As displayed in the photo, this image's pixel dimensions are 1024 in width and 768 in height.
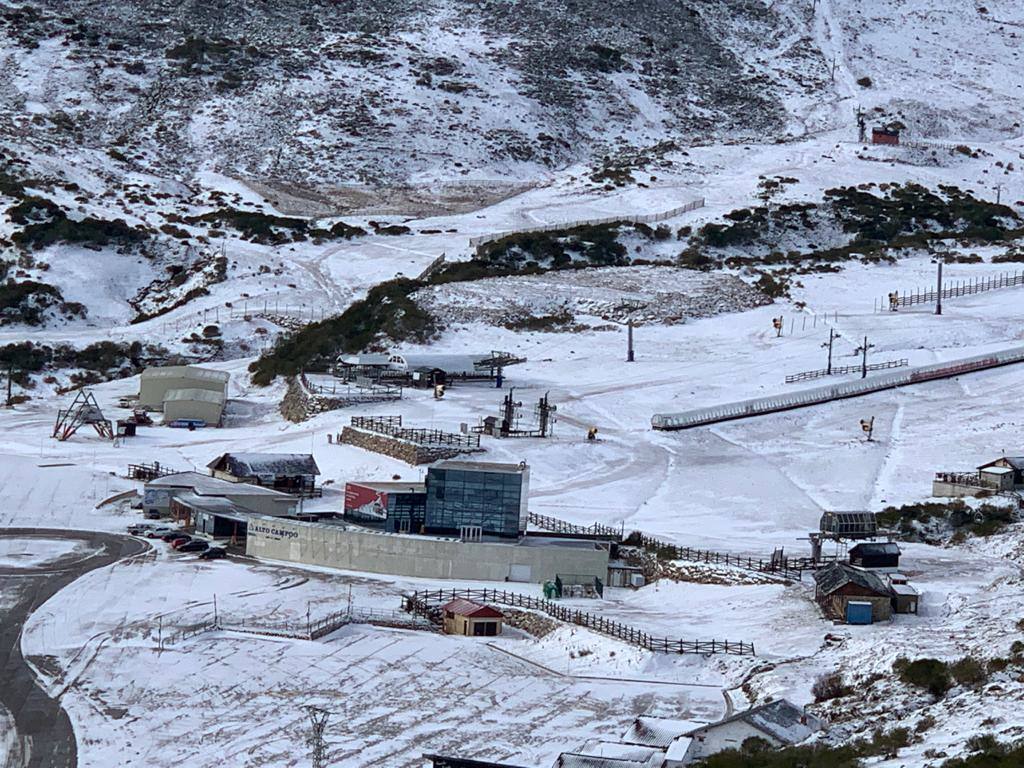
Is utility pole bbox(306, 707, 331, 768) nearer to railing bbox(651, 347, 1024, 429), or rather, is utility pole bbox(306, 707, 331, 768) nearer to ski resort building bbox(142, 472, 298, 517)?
ski resort building bbox(142, 472, 298, 517)

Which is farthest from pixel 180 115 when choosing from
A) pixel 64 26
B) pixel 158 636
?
pixel 158 636

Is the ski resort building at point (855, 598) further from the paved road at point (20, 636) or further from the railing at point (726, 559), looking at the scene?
the paved road at point (20, 636)

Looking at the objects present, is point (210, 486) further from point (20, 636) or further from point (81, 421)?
point (20, 636)

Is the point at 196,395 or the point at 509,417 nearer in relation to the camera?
the point at 509,417

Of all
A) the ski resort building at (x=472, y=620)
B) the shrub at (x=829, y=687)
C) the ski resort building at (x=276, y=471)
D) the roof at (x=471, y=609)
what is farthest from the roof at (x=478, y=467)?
the shrub at (x=829, y=687)

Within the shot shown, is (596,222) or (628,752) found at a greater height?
(596,222)

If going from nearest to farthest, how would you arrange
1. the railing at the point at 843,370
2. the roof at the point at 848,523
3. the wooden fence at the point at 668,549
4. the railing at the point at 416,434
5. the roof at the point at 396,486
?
1. the wooden fence at the point at 668,549
2. the roof at the point at 848,523
3. the roof at the point at 396,486
4. the railing at the point at 416,434
5. the railing at the point at 843,370

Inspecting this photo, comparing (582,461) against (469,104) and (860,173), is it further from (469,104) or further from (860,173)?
(469,104)

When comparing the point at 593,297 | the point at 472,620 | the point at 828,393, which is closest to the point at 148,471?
the point at 472,620
